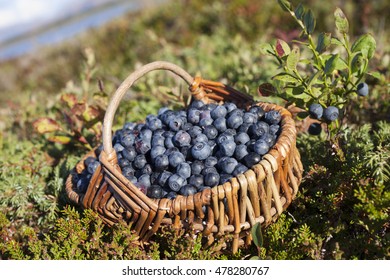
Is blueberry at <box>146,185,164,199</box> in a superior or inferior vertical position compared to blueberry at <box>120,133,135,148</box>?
inferior

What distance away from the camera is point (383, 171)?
1.79m

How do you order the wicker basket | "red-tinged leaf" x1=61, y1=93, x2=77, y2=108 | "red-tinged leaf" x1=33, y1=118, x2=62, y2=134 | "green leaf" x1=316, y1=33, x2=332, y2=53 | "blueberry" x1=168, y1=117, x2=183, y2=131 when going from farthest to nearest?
"red-tinged leaf" x1=61, y1=93, x2=77, y2=108 → "red-tinged leaf" x1=33, y1=118, x2=62, y2=134 → "blueberry" x1=168, y1=117, x2=183, y2=131 → "green leaf" x1=316, y1=33, x2=332, y2=53 → the wicker basket

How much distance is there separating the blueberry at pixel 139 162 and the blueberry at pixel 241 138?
452mm

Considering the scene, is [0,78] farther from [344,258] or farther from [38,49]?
[344,258]

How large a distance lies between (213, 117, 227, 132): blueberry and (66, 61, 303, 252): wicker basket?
281 mm

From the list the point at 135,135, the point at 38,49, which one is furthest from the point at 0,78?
the point at 135,135

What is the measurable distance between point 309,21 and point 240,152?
69 centimetres

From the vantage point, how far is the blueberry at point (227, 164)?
1786mm

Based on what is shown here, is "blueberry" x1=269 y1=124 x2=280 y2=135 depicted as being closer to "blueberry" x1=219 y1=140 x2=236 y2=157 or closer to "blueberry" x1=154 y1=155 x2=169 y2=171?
"blueberry" x1=219 y1=140 x2=236 y2=157

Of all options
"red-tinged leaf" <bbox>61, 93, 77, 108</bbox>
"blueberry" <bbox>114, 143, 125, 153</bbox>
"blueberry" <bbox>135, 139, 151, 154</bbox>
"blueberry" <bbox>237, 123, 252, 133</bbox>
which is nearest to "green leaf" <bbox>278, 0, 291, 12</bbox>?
"blueberry" <bbox>237, 123, 252, 133</bbox>

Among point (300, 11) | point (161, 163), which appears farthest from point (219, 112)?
point (300, 11)

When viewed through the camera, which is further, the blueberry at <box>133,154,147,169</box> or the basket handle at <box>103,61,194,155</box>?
the blueberry at <box>133,154,147,169</box>

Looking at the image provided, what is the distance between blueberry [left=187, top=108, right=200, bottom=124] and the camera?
2094 mm
